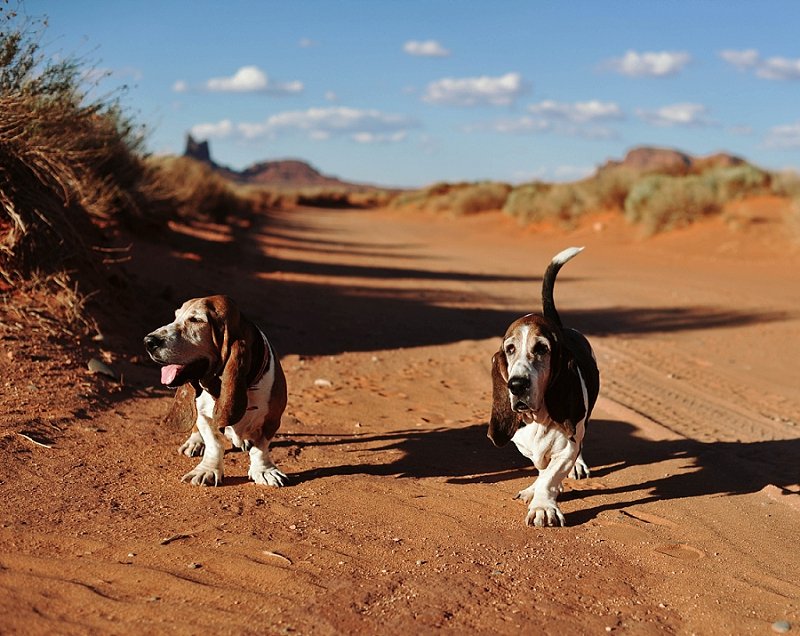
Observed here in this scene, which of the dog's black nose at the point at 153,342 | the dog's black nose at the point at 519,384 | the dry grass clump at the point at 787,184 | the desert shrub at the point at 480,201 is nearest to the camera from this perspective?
the dog's black nose at the point at 519,384

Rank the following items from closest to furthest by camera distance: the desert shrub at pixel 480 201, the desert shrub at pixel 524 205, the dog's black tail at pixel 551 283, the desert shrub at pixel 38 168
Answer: the dog's black tail at pixel 551 283, the desert shrub at pixel 38 168, the desert shrub at pixel 524 205, the desert shrub at pixel 480 201

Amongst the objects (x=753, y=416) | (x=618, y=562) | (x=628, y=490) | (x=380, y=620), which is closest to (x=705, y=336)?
(x=753, y=416)

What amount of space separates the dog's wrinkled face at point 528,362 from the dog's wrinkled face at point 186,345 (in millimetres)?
1788

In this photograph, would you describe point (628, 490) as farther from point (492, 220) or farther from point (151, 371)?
point (492, 220)

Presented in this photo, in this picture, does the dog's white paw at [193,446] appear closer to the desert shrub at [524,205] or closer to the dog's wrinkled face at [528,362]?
the dog's wrinkled face at [528,362]

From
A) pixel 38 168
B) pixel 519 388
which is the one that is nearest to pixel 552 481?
pixel 519 388

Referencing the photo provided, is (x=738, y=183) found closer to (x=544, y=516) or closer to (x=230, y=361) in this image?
(x=544, y=516)

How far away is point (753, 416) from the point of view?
914 centimetres

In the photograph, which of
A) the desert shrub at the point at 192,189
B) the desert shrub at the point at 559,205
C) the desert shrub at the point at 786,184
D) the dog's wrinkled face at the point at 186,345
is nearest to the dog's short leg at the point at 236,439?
the dog's wrinkled face at the point at 186,345

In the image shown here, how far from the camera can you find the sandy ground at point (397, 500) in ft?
14.1

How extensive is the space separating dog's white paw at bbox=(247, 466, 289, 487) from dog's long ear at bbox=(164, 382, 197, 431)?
0.53m

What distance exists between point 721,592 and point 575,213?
129 ft

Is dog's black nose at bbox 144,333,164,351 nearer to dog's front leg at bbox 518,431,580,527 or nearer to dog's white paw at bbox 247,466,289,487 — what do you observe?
dog's white paw at bbox 247,466,289,487

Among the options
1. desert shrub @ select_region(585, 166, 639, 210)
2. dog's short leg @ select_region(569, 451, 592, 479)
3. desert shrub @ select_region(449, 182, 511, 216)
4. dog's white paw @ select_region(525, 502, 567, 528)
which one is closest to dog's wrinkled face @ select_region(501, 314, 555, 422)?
dog's white paw @ select_region(525, 502, 567, 528)
